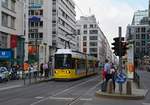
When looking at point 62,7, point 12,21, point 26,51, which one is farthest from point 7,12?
point 62,7

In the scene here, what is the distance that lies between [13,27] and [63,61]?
19.7 meters

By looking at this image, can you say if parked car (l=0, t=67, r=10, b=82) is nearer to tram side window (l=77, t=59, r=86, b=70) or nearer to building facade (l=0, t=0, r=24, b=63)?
tram side window (l=77, t=59, r=86, b=70)

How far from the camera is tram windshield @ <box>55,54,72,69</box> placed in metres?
45.2

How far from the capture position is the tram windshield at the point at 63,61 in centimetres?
4516

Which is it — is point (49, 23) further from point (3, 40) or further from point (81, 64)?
point (81, 64)

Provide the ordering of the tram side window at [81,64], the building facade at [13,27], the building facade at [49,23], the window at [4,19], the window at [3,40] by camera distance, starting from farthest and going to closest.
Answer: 1. the building facade at [49,23]
2. the window at [4,19]
3. the building facade at [13,27]
4. the window at [3,40]
5. the tram side window at [81,64]

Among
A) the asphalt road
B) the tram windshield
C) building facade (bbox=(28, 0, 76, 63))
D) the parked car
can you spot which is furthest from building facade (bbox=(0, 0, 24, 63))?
the asphalt road

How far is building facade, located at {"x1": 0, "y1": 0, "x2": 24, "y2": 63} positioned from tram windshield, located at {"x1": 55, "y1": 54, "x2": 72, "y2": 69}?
12059 mm

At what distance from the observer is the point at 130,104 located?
2083 centimetres

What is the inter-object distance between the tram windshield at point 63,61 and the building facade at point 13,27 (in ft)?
39.6

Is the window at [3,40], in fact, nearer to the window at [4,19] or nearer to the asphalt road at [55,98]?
the window at [4,19]

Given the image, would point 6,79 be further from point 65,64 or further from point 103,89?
point 103,89

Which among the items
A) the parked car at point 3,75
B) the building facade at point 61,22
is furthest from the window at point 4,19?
the building facade at point 61,22

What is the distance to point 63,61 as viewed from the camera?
45.3 m
